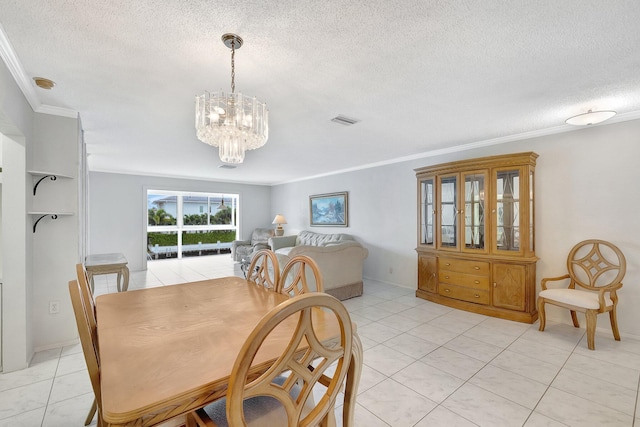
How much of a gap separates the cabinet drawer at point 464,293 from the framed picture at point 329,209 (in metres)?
2.57

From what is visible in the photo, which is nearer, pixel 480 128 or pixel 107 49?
pixel 107 49

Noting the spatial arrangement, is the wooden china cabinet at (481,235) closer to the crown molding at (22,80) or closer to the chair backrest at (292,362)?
the chair backrest at (292,362)

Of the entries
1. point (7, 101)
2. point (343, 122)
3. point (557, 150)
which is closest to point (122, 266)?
point (7, 101)

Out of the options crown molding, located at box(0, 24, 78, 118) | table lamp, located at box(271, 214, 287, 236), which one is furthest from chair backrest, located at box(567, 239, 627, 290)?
table lamp, located at box(271, 214, 287, 236)

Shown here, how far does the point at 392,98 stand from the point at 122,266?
12.5ft

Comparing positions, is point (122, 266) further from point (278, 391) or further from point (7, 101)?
point (278, 391)

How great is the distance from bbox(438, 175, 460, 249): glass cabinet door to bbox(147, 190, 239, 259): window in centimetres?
583

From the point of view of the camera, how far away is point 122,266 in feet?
11.8

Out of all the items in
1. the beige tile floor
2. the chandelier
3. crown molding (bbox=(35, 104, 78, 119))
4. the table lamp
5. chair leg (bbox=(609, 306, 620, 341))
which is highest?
crown molding (bbox=(35, 104, 78, 119))

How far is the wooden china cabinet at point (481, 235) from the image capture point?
3.30m

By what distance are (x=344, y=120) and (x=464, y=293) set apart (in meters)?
2.75

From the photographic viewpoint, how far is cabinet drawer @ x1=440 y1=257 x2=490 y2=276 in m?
3.56

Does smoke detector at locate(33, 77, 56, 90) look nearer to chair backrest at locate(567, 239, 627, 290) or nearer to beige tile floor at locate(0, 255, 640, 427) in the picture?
beige tile floor at locate(0, 255, 640, 427)

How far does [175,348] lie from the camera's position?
1.13 m
